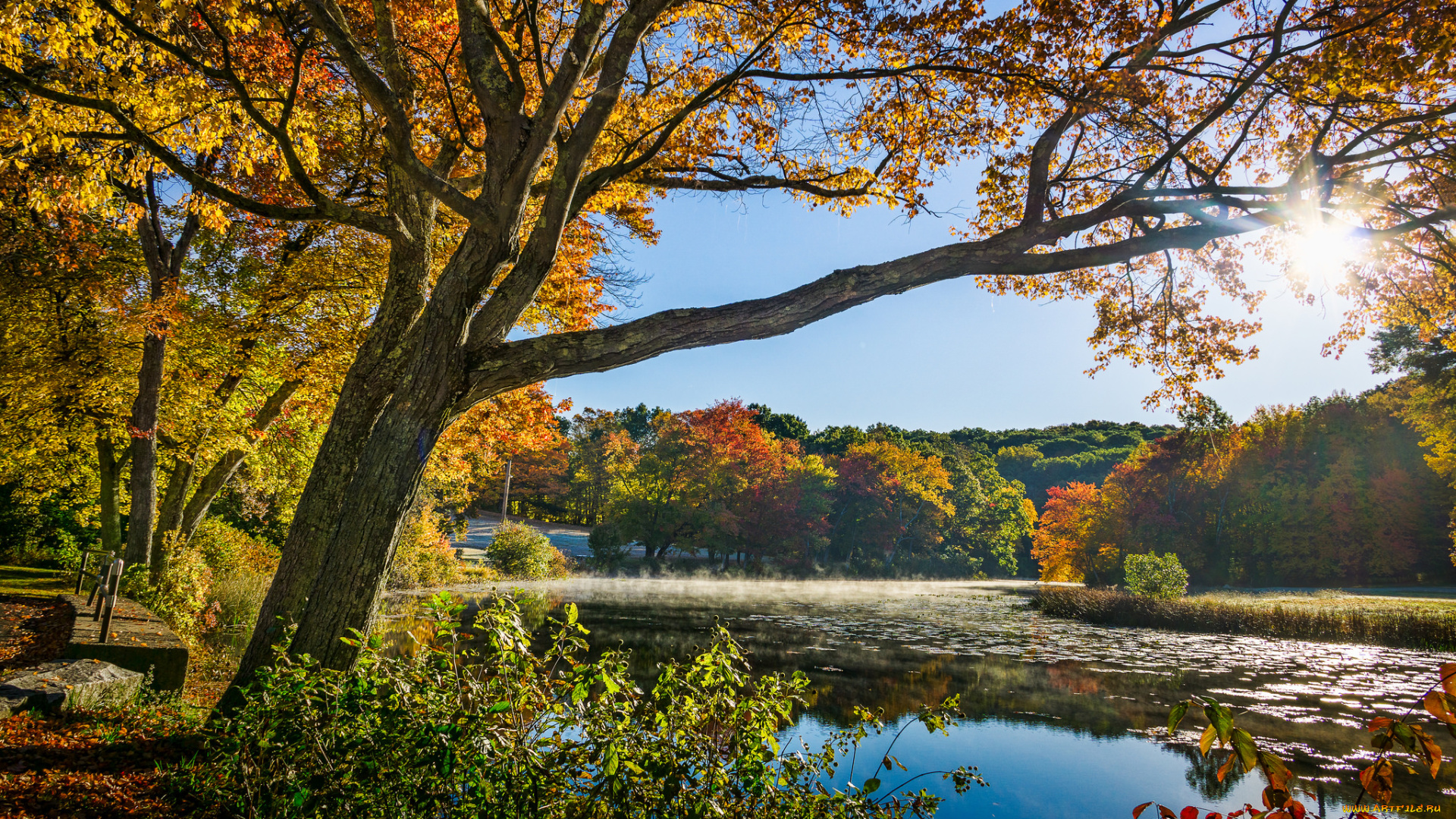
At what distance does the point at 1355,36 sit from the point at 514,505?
A: 1907 inches

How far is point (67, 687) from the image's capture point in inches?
171

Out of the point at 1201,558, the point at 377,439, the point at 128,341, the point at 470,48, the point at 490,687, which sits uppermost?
the point at 470,48

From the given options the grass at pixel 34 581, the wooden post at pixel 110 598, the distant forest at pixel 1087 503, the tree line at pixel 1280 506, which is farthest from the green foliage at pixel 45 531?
the tree line at pixel 1280 506

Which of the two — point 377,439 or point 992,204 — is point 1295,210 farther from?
point 377,439

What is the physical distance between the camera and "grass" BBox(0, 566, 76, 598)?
395 inches

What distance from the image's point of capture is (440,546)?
815 inches

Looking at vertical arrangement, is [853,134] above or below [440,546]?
above

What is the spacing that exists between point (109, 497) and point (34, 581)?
2.71m

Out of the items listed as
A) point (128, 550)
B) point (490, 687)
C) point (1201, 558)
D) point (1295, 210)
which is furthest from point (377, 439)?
point (1201, 558)

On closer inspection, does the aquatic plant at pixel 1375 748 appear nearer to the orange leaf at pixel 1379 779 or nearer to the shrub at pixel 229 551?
the orange leaf at pixel 1379 779

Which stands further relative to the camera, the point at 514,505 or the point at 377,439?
the point at 514,505

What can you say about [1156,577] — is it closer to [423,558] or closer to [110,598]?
[423,558]

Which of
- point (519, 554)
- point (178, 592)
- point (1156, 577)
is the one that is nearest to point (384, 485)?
point (178, 592)

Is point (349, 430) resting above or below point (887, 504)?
above
